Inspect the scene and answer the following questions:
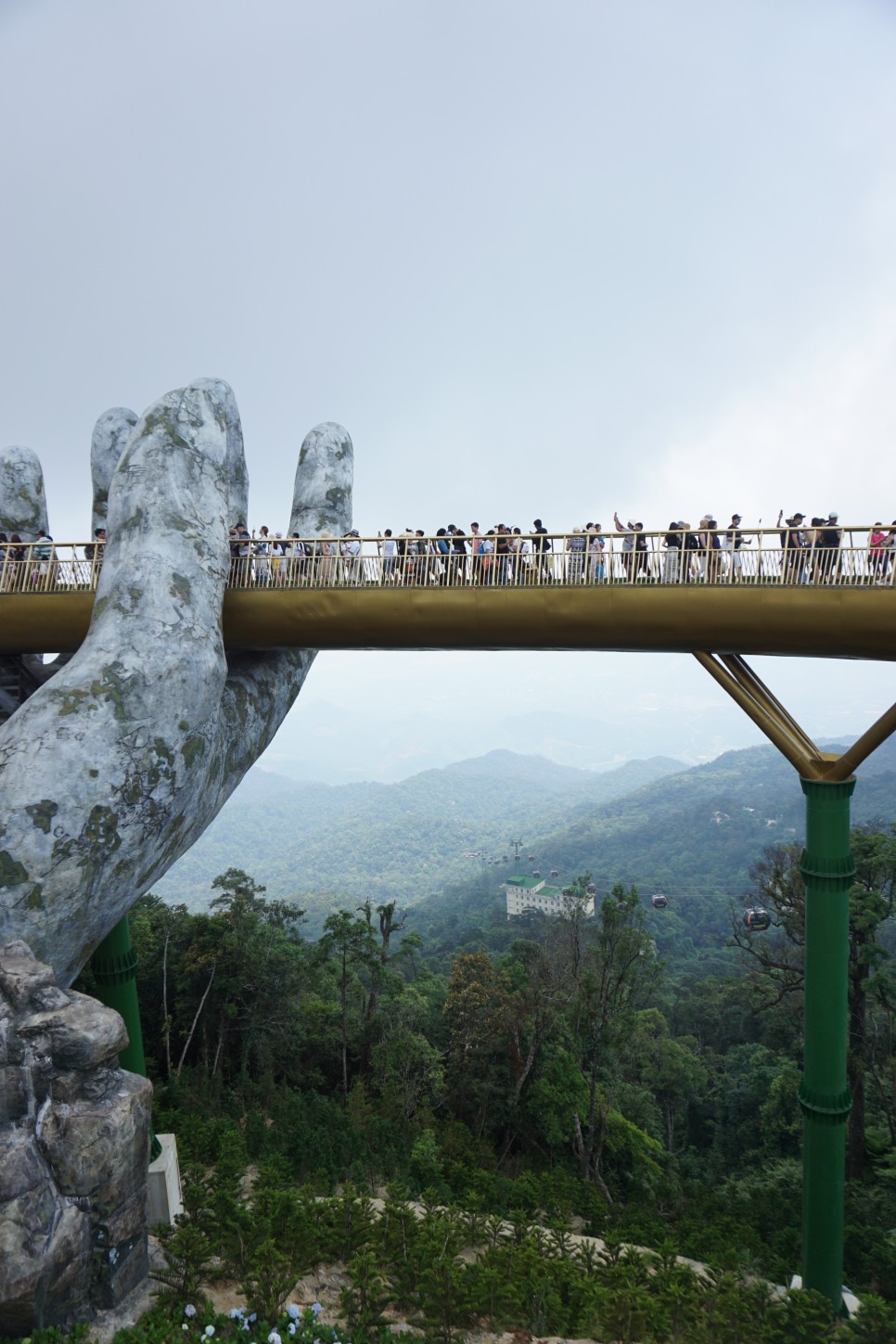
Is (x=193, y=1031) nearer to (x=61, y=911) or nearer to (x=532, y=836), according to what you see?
(x=61, y=911)

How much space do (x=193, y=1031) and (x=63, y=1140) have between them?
590 inches

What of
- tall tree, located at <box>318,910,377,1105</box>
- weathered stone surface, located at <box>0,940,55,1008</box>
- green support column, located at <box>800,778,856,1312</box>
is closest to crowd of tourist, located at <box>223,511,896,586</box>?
green support column, located at <box>800,778,856,1312</box>

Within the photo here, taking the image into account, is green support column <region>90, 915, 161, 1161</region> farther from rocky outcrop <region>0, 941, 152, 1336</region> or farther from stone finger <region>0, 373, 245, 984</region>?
rocky outcrop <region>0, 941, 152, 1336</region>

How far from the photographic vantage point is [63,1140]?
693 centimetres

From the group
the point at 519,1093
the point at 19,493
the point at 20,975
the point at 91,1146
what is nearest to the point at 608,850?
the point at 519,1093

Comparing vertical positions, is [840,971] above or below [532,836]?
above

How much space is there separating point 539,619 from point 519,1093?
16.2 m

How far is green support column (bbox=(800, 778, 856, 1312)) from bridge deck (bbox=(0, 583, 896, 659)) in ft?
6.41

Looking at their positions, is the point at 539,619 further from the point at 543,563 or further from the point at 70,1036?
the point at 70,1036

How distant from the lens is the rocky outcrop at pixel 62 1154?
21.5 feet

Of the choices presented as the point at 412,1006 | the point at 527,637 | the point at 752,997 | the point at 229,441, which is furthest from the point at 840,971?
the point at 752,997

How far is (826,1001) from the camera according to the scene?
9.70 m

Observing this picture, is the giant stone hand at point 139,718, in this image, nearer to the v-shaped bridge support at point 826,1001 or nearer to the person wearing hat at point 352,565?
the person wearing hat at point 352,565

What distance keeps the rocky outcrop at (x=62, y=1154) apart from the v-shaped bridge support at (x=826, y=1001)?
7631 mm
